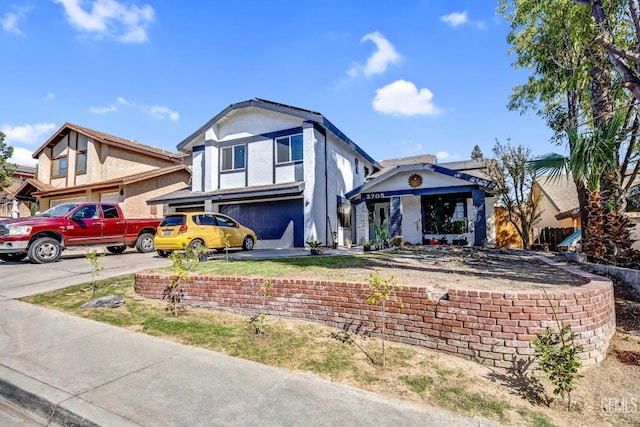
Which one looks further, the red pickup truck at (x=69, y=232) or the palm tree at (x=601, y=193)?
the red pickup truck at (x=69, y=232)

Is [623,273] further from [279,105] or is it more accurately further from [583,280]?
[279,105]

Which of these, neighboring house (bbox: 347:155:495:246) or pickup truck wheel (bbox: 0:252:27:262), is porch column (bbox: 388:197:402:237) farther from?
pickup truck wheel (bbox: 0:252:27:262)

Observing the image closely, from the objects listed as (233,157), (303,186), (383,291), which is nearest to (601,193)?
(383,291)

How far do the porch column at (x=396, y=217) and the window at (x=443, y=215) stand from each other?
64.2 inches

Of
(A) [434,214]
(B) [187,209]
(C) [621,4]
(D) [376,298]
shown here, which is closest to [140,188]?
(B) [187,209]

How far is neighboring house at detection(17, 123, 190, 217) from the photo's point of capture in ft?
64.2

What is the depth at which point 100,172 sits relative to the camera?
840 inches

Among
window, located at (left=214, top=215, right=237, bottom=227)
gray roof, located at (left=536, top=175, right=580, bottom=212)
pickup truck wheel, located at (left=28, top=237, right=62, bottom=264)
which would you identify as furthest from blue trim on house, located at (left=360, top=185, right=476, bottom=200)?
pickup truck wheel, located at (left=28, top=237, right=62, bottom=264)

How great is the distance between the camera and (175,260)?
19.9 feet

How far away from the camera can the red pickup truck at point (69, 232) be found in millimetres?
10102

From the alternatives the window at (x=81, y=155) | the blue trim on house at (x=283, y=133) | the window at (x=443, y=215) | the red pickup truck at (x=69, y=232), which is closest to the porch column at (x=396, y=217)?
the window at (x=443, y=215)

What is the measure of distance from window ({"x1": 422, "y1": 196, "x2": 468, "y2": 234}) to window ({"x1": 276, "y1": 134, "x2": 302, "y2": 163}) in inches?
283

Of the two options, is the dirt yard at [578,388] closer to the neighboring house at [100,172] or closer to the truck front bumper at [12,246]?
the truck front bumper at [12,246]

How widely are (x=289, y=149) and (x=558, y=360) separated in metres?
13.5
